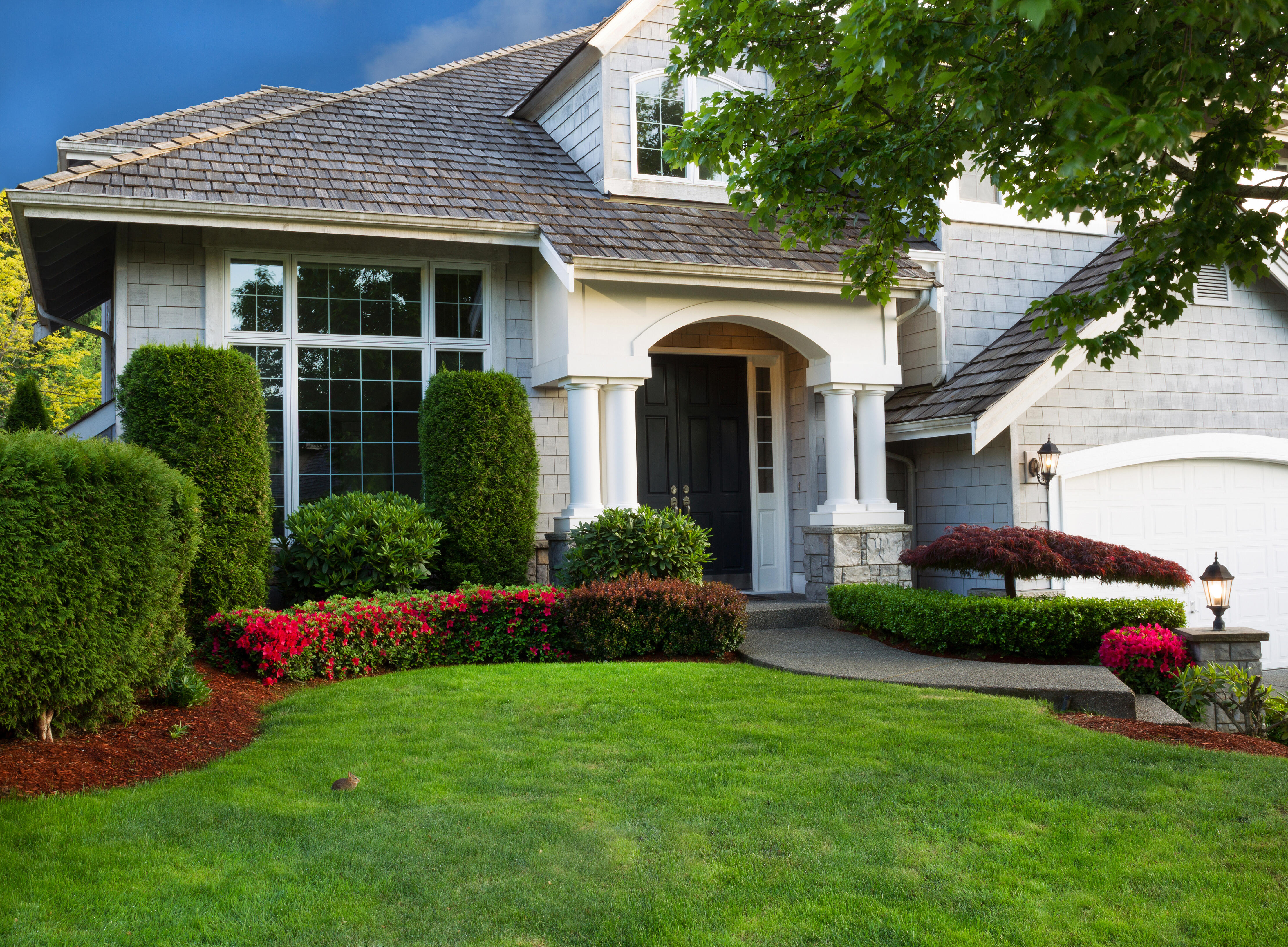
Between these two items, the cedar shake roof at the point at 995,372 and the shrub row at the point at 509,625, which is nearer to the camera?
the shrub row at the point at 509,625

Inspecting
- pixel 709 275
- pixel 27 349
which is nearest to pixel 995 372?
pixel 709 275

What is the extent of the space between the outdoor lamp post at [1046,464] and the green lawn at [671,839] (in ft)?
16.0

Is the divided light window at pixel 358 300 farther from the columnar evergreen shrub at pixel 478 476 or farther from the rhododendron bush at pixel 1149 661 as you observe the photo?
the rhododendron bush at pixel 1149 661

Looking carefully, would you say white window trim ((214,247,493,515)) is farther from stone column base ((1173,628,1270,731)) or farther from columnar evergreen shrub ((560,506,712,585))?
stone column base ((1173,628,1270,731))

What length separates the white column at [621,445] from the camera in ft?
31.5

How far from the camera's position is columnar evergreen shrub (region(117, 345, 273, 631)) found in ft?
25.6

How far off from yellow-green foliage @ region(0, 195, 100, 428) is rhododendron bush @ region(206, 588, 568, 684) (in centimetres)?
1640

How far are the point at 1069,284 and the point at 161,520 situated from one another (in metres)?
10.4

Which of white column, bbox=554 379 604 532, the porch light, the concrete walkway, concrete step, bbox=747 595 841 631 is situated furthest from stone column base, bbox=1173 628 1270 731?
white column, bbox=554 379 604 532

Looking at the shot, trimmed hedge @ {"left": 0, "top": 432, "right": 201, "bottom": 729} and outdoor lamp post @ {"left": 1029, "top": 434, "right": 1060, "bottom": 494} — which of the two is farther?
outdoor lamp post @ {"left": 1029, "top": 434, "right": 1060, "bottom": 494}

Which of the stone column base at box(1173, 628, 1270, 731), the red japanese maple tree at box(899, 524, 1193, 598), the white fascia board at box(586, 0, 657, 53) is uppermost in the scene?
the white fascia board at box(586, 0, 657, 53)

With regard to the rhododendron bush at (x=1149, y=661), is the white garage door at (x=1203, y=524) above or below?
above

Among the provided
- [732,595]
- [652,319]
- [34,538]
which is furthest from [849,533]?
[34,538]

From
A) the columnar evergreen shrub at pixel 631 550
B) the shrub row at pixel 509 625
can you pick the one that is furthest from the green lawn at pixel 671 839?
the columnar evergreen shrub at pixel 631 550
